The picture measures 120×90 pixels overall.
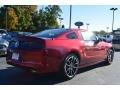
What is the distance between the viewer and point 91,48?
25.8ft

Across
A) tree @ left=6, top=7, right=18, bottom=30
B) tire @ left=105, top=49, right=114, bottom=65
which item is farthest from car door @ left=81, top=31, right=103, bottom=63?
tree @ left=6, top=7, right=18, bottom=30

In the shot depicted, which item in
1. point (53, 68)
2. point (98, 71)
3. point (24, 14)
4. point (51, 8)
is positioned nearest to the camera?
point (53, 68)

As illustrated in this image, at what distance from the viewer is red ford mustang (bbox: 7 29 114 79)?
6.20 m

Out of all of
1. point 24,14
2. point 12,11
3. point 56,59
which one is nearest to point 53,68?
point 56,59

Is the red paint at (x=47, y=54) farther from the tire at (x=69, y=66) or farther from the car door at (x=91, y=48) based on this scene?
the car door at (x=91, y=48)

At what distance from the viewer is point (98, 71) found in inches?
319

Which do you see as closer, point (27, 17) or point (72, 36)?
point (72, 36)

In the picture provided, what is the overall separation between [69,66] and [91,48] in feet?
4.38

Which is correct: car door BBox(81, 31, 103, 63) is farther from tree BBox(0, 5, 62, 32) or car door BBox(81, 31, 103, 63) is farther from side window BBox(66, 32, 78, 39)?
tree BBox(0, 5, 62, 32)

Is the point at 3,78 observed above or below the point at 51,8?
below

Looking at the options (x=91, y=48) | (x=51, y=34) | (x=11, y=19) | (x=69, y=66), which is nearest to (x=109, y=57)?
(x=91, y=48)

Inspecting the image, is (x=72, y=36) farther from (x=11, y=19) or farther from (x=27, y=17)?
(x=27, y=17)
